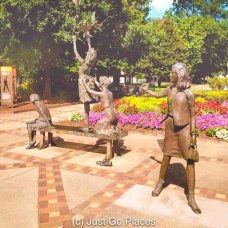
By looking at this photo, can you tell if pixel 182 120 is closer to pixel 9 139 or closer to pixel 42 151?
pixel 42 151

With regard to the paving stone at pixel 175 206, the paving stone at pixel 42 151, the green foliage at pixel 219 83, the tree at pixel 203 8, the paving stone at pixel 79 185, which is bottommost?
the paving stone at pixel 175 206

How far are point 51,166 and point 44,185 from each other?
1204 millimetres

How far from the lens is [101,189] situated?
5.45 m

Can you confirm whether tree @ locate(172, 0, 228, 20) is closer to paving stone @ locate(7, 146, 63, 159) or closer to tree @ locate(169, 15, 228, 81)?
tree @ locate(169, 15, 228, 81)

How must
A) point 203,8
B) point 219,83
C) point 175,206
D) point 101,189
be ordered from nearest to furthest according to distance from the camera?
point 175,206, point 101,189, point 219,83, point 203,8

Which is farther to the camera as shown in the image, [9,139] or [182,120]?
[9,139]

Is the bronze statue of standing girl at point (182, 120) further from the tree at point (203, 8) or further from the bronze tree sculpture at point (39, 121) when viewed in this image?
the tree at point (203, 8)

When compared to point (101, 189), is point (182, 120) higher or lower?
higher

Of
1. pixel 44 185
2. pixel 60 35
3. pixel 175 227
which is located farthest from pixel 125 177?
pixel 60 35

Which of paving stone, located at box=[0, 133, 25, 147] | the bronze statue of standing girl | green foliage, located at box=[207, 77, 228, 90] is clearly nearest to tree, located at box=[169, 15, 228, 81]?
green foliage, located at box=[207, 77, 228, 90]

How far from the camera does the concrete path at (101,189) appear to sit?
14.3 feet

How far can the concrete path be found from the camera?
171 inches

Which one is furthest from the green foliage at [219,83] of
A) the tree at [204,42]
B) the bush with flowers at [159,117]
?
the bush with flowers at [159,117]

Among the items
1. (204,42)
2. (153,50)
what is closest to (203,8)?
(204,42)
